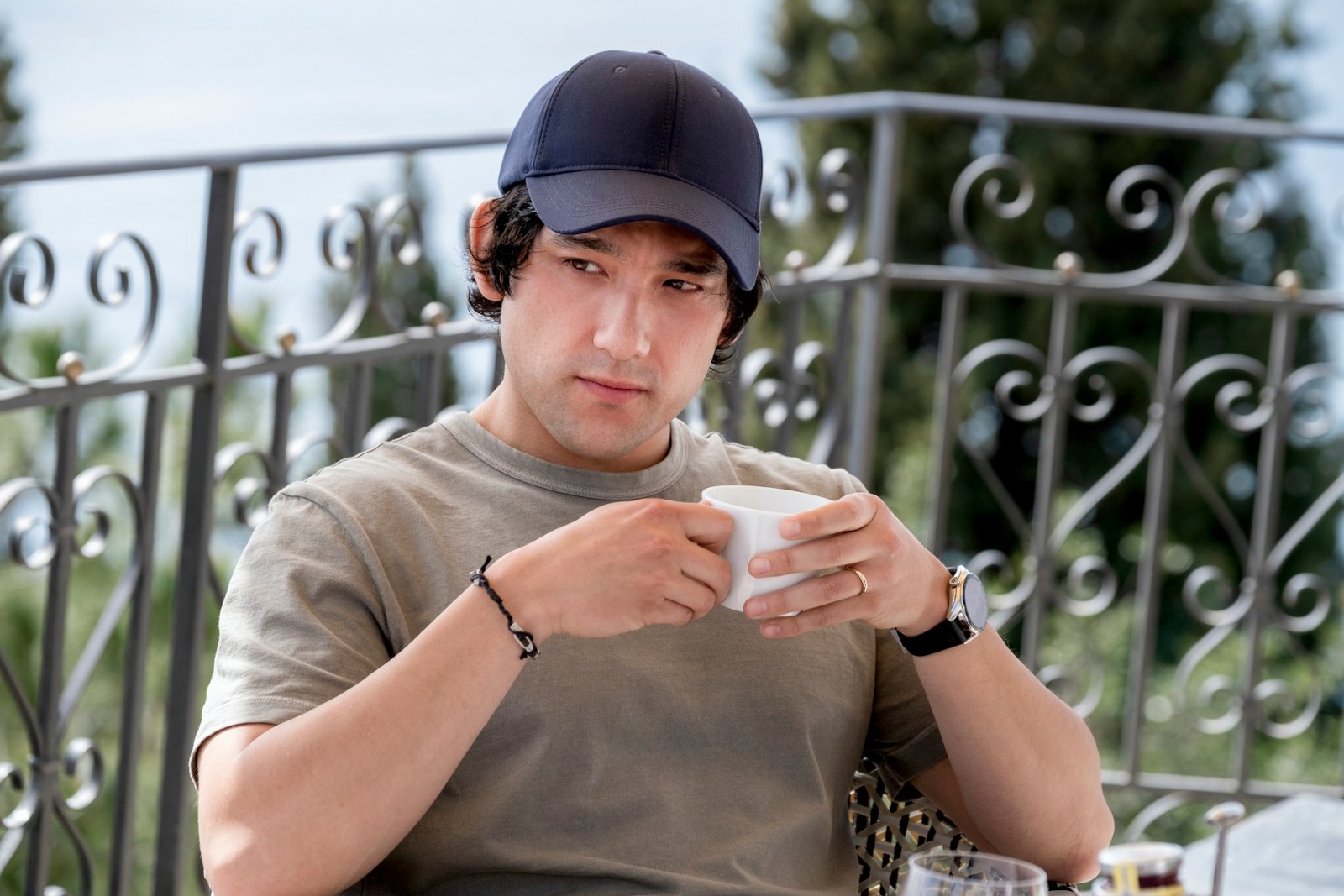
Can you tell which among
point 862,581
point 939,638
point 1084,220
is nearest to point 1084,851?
point 939,638

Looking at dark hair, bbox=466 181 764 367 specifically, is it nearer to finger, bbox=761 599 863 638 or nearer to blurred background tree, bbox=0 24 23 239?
finger, bbox=761 599 863 638

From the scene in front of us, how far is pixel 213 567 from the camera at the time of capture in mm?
1948

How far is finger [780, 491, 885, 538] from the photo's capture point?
3.54 feet

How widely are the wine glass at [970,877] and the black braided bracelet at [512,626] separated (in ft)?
1.09

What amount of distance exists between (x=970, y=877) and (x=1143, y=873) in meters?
0.11

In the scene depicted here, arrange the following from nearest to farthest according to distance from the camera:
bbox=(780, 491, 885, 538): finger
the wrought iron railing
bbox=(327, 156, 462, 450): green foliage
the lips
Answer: bbox=(780, 491, 885, 538): finger → the lips → the wrought iron railing → bbox=(327, 156, 462, 450): green foliage

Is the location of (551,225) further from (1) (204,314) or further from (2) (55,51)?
(2) (55,51)

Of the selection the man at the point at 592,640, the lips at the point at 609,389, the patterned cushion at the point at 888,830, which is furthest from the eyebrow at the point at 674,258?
the patterned cushion at the point at 888,830

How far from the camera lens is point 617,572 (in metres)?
Result: 1.12

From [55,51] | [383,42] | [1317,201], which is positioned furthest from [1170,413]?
[55,51]

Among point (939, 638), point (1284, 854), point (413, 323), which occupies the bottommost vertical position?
point (413, 323)

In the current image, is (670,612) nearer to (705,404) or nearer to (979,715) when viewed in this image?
(979,715)

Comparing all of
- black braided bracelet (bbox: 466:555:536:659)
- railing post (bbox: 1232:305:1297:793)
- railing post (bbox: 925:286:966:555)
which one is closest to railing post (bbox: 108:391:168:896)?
black braided bracelet (bbox: 466:555:536:659)

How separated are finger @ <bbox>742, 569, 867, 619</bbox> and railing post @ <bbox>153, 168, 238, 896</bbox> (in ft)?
3.41
